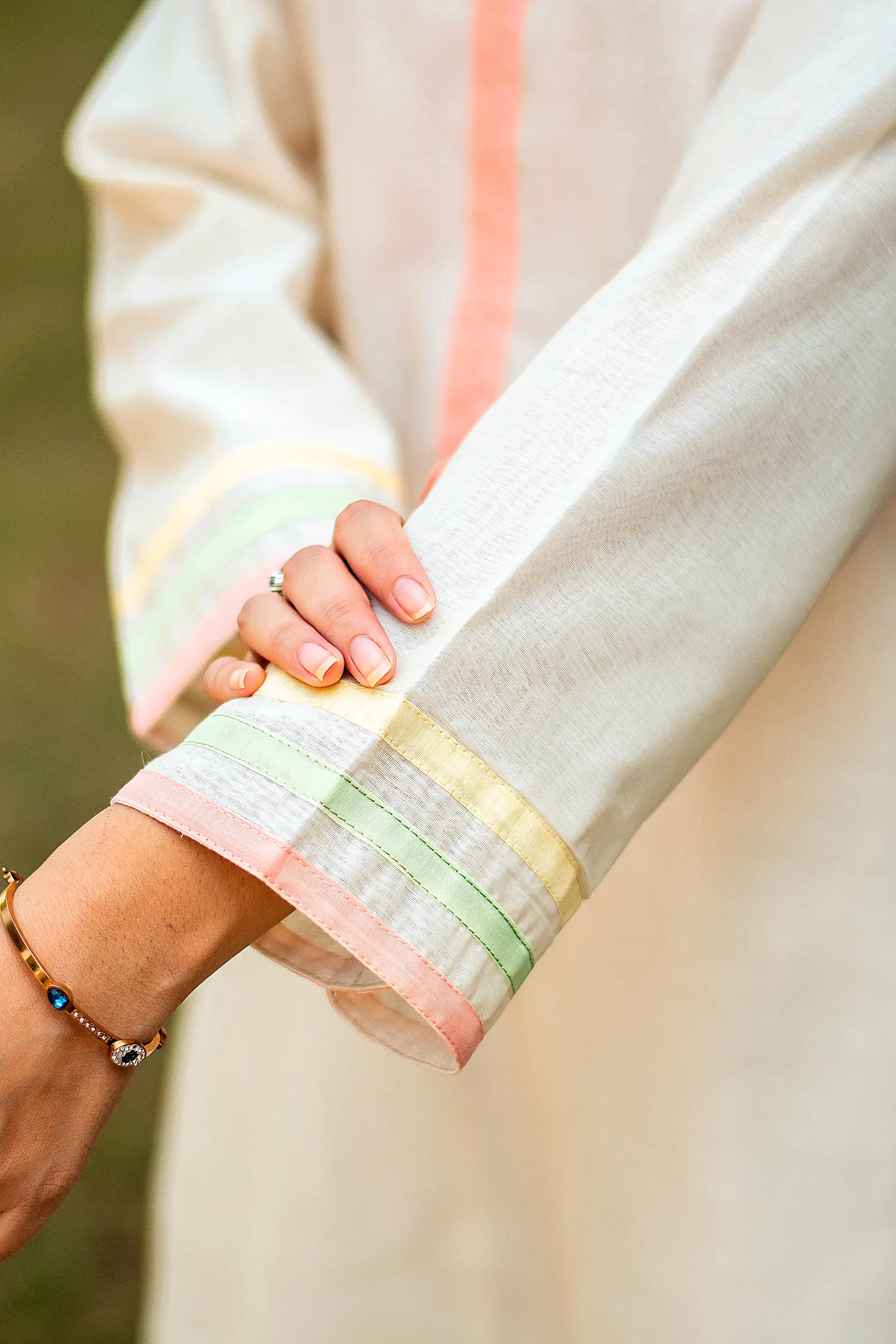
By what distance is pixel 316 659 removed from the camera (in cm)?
46

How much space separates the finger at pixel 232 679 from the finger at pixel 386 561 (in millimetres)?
63

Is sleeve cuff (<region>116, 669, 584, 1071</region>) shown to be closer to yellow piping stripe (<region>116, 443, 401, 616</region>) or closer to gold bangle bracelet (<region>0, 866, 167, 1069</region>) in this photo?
gold bangle bracelet (<region>0, 866, 167, 1069</region>)

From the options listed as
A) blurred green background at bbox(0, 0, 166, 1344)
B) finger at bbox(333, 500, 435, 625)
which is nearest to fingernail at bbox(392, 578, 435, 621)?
finger at bbox(333, 500, 435, 625)

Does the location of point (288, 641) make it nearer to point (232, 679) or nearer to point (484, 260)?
point (232, 679)

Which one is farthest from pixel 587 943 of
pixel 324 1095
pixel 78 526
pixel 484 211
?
pixel 78 526

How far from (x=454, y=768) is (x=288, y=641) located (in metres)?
0.09

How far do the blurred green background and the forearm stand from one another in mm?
1274

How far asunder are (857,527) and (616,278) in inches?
6.3

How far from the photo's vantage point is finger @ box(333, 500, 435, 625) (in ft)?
1.53

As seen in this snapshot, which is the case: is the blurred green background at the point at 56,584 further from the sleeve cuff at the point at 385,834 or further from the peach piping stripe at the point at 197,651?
the sleeve cuff at the point at 385,834

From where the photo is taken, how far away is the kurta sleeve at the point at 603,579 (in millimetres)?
436

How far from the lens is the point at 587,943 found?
734 mm

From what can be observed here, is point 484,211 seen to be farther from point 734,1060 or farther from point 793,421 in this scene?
point 734,1060

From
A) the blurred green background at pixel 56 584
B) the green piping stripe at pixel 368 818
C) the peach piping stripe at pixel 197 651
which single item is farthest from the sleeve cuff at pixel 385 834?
the blurred green background at pixel 56 584
